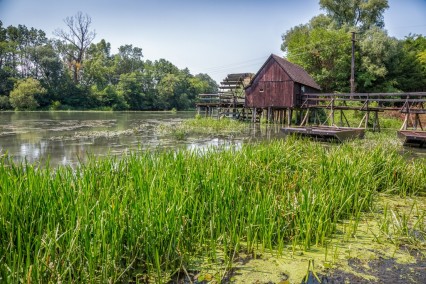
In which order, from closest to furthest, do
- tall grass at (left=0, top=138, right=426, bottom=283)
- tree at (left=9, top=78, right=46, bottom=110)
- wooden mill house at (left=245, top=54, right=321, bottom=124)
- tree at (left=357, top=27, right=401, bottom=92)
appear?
tall grass at (left=0, top=138, right=426, bottom=283) < wooden mill house at (left=245, top=54, right=321, bottom=124) < tree at (left=357, top=27, right=401, bottom=92) < tree at (left=9, top=78, right=46, bottom=110)

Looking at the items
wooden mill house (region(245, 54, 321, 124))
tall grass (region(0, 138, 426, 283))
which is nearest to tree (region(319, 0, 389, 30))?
wooden mill house (region(245, 54, 321, 124))

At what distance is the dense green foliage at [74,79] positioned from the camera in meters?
54.0

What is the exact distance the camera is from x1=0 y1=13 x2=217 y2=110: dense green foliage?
54.0 metres

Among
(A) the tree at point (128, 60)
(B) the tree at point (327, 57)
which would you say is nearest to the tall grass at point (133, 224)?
(B) the tree at point (327, 57)

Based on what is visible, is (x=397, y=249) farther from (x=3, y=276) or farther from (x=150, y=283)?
(x=3, y=276)

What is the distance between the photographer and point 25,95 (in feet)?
158

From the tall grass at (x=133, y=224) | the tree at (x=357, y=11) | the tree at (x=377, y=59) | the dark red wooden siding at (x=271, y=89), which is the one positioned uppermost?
the tree at (x=357, y=11)

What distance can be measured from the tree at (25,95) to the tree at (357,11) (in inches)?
1995

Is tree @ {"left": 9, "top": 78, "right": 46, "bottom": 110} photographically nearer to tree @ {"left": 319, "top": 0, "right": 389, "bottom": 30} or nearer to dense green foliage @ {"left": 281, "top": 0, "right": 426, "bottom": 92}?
dense green foliage @ {"left": 281, "top": 0, "right": 426, "bottom": 92}

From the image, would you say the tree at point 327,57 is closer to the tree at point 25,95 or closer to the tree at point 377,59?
the tree at point 377,59

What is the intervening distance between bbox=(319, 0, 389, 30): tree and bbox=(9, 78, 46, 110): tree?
50.7 meters

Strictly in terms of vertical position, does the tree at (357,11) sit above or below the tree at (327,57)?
above

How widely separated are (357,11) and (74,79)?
5691 centimetres

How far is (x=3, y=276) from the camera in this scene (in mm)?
2246
